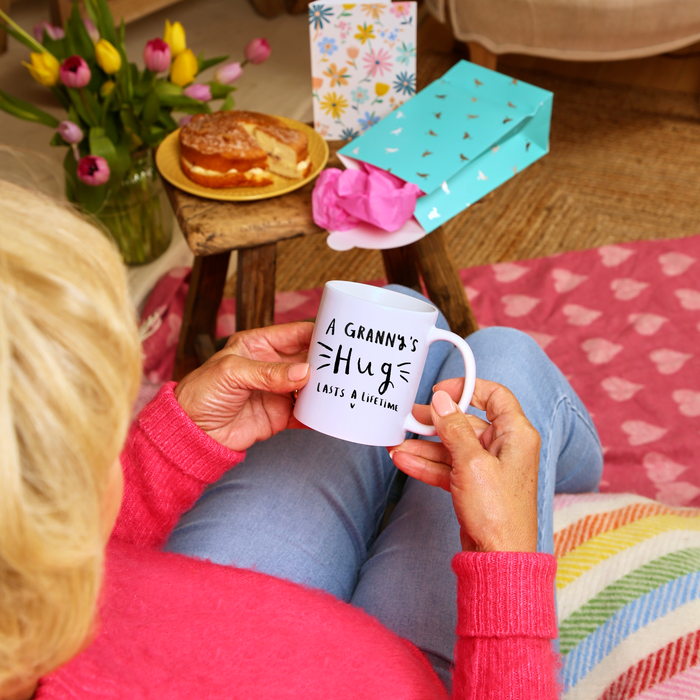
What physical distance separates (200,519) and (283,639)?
244mm

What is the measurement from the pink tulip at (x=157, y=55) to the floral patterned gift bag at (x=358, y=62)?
0.79 feet

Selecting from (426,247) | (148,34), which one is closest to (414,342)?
(426,247)

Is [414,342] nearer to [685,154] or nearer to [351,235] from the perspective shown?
[351,235]

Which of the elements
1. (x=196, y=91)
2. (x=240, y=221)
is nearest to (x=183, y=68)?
(x=196, y=91)

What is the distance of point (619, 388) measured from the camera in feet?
4.47

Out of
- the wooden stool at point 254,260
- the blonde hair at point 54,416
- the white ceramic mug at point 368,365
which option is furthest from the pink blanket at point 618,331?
the blonde hair at point 54,416

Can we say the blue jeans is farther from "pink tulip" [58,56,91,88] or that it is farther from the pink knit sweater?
"pink tulip" [58,56,91,88]

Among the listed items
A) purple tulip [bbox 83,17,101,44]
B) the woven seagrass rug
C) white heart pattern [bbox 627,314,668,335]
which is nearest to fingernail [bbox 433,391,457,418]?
purple tulip [bbox 83,17,101,44]

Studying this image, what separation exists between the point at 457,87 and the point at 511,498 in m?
0.85

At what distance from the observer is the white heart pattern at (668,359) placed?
139 centimetres

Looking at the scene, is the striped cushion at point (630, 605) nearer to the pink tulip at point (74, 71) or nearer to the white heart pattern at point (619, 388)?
the white heart pattern at point (619, 388)

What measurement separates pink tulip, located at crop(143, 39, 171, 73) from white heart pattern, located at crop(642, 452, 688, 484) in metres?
1.09

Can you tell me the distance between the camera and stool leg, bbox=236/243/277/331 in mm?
1028

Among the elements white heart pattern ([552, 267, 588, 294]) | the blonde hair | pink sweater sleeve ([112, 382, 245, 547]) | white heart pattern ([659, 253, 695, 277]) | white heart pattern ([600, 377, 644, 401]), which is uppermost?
the blonde hair
